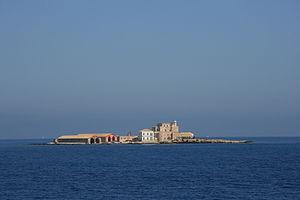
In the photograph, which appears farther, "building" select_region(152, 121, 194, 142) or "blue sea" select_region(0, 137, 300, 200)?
"building" select_region(152, 121, 194, 142)

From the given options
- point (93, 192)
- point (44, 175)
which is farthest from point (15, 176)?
point (93, 192)

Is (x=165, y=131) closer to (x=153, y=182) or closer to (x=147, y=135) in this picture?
(x=147, y=135)

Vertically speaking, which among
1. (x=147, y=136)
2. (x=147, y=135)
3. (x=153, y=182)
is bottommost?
(x=153, y=182)

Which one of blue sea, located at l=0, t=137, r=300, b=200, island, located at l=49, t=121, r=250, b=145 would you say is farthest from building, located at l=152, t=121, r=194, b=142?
blue sea, located at l=0, t=137, r=300, b=200

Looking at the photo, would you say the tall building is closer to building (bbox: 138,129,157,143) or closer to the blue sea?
building (bbox: 138,129,157,143)

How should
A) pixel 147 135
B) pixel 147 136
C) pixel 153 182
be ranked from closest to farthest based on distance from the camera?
pixel 153 182 < pixel 147 136 < pixel 147 135

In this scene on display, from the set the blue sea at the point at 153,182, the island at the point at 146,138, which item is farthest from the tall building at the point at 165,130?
the blue sea at the point at 153,182

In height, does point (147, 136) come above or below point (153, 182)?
above

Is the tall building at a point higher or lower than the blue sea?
higher

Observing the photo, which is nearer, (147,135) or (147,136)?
(147,136)

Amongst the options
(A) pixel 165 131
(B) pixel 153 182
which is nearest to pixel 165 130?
(A) pixel 165 131

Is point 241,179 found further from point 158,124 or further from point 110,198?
point 158,124

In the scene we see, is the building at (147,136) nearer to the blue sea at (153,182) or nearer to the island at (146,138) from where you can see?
the island at (146,138)

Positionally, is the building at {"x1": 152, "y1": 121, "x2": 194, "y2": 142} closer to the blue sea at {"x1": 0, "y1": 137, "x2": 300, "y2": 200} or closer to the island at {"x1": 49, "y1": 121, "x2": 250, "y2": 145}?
the island at {"x1": 49, "y1": 121, "x2": 250, "y2": 145}
